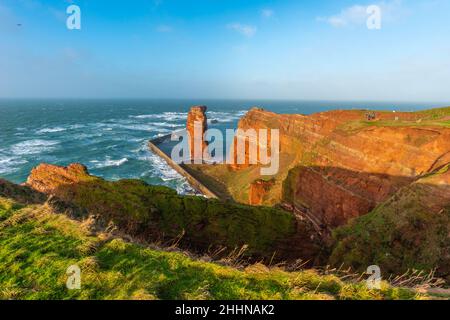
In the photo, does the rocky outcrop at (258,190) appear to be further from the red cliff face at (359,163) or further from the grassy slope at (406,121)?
the grassy slope at (406,121)

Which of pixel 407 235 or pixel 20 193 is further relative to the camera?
pixel 407 235

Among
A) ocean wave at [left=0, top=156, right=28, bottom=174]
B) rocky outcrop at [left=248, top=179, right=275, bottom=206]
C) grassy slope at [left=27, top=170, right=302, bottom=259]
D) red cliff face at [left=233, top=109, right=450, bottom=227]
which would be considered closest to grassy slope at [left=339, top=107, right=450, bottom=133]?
red cliff face at [left=233, top=109, right=450, bottom=227]

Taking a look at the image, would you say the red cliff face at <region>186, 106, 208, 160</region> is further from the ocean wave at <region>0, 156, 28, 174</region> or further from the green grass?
the green grass

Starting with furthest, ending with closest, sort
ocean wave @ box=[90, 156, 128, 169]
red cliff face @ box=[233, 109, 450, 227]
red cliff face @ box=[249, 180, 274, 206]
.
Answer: ocean wave @ box=[90, 156, 128, 169], red cliff face @ box=[249, 180, 274, 206], red cliff face @ box=[233, 109, 450, 227]

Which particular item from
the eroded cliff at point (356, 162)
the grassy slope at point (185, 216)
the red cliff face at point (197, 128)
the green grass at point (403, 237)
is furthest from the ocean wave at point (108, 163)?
the green grass at point (403, 237)

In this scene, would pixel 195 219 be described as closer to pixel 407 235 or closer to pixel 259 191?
pixel 407 235

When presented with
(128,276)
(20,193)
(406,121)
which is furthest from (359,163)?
(20,193)
